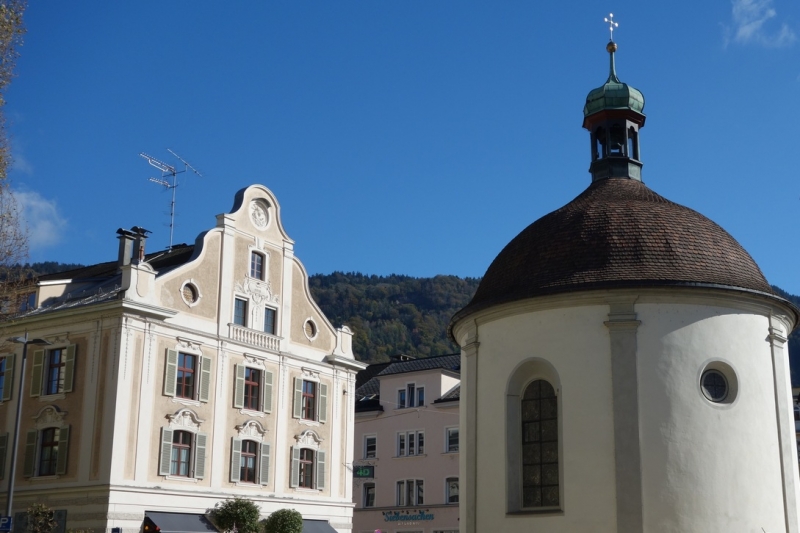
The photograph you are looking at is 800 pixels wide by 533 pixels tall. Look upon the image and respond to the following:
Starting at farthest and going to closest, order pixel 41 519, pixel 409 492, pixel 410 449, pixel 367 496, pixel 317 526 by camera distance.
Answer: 1. pixel 367 496
2. pixel 410 449
3. pixel 409 492
4. pixel 317 526
5. pixel 41 519

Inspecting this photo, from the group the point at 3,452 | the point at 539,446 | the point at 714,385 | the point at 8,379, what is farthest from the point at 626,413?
the point at 8,379

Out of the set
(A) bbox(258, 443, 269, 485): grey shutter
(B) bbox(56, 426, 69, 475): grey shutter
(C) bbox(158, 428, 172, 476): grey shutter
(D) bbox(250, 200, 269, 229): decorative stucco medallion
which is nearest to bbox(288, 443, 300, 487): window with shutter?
(A) bbox(258, 443, 269, 485): grey shutter

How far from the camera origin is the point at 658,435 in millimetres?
20531

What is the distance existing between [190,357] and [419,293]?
260 ft

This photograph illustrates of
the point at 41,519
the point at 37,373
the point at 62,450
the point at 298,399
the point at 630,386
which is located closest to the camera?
the point at 630,386

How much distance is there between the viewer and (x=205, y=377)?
3797 centimetres

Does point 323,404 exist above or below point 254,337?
below

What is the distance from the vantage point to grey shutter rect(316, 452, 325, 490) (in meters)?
42.3

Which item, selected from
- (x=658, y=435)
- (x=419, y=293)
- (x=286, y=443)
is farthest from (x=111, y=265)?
(x=419, y=293)

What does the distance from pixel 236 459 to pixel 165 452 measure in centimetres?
340

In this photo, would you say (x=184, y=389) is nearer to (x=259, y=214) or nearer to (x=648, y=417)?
(x=259, y=214)

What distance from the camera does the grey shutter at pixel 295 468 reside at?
41.0m

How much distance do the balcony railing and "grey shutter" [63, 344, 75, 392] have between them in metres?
5.79

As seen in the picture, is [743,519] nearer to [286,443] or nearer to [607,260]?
[607,260]
